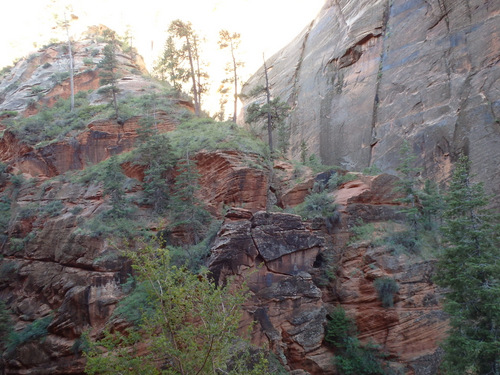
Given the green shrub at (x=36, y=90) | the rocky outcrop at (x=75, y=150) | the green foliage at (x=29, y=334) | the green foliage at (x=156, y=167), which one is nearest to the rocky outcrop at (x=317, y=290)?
the green foliage at (x=156, y=167)

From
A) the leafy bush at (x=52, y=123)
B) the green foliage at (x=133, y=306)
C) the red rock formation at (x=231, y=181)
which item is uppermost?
the leafy bush at (x=52, y=123)

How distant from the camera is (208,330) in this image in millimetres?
8359

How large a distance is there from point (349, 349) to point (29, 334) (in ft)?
47.8

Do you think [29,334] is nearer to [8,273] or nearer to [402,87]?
[8,273]

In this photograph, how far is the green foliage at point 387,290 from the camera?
16469mm

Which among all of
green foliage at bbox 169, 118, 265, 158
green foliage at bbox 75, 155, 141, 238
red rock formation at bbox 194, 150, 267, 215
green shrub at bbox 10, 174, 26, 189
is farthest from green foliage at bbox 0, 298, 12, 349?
green foliage at bbox 169, 118, 265, 158

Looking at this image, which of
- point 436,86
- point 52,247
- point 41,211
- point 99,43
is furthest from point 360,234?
point 99,43

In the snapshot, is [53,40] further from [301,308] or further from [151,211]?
[301,308]

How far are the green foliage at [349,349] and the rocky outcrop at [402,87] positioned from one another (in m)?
12.0

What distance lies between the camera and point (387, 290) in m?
16.6

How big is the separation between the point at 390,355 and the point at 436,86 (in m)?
19.6

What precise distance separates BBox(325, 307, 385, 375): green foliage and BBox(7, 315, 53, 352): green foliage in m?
13.0

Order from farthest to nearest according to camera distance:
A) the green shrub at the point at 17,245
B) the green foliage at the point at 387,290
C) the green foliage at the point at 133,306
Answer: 1. the green shrub at the point at 17,245
2. the green foliage at the point at 387,290
3. the green foliage at the point at 133,306

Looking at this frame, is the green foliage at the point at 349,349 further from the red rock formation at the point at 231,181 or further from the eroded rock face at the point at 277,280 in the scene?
the red rock formation at the point at 231,181
